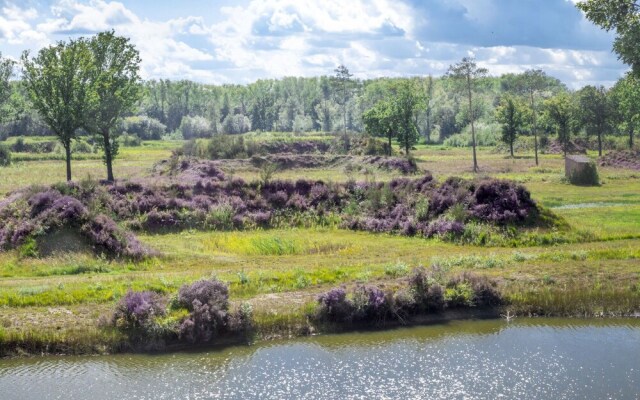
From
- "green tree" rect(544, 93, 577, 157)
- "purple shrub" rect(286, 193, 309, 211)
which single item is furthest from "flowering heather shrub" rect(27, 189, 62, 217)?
"green tree" rect(544, 93, 577, 157)

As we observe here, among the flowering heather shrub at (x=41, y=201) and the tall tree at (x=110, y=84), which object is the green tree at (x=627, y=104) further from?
the flowering heather shrub at (x=41, y=201)

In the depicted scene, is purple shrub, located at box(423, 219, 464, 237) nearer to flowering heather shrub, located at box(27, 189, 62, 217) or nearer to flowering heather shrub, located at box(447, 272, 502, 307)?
flowering heather shrub, located at box(447, 272, 502, 307)

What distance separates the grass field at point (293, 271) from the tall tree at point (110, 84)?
22.5 m

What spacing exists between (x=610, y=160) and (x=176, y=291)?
282ft

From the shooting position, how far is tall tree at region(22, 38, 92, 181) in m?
58.0

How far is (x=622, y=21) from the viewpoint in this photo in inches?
1714

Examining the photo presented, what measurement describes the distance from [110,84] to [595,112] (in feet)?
272

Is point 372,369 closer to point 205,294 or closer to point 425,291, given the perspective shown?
point 425,291

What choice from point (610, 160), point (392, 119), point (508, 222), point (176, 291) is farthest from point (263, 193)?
point (610, 160)

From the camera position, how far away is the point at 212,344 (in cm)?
2539

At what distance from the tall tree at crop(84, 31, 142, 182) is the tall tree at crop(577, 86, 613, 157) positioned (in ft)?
258

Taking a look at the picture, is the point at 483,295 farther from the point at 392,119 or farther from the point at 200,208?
the point at 392,119

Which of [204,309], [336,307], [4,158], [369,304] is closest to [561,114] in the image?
[4,158]

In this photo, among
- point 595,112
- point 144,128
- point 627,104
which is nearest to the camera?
point 627,104
